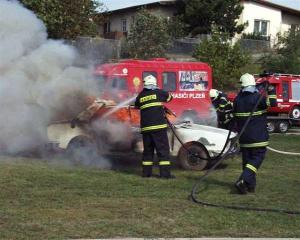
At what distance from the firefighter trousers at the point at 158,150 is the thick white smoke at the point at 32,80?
6.44ft

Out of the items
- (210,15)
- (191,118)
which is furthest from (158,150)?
(210,15)

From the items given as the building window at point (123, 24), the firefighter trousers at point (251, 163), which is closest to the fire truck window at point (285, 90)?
the firefighter trousers at point (251, 163)

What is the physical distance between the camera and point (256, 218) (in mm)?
6812

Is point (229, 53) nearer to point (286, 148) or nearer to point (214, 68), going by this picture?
point (214, 68)

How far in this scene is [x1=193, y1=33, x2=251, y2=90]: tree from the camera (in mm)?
27453

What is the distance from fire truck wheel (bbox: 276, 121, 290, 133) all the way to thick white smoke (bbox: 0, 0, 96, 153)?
11.5 metres

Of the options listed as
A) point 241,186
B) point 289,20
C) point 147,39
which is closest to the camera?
point 241,186

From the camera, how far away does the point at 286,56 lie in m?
32.9

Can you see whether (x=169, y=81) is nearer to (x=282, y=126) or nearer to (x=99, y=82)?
(x=282, y=126)

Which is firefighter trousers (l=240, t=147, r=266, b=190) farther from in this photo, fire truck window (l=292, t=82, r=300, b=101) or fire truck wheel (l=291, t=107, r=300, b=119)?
fire truck window (l=292, t=82, r=300, b=101)

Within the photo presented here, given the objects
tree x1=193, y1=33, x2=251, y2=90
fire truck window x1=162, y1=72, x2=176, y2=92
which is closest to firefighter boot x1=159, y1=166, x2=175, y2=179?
fire truck window x1=162, y1=72, x2=176, y2=92

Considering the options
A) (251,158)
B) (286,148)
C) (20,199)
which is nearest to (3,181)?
(20,199)

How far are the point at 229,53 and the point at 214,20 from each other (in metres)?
11.9

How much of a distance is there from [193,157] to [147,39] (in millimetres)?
17782
